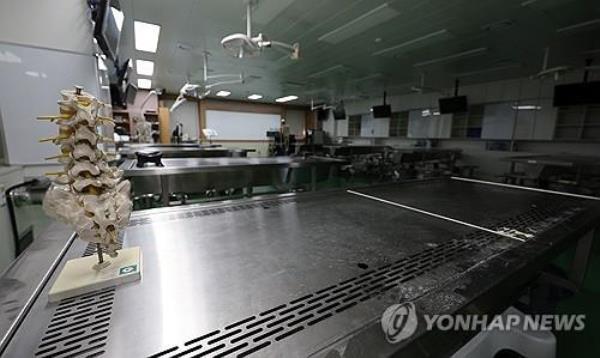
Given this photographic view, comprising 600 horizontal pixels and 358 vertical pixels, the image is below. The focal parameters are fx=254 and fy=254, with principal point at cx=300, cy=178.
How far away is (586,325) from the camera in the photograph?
1750 millimetres

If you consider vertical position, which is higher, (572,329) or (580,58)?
(580,58)

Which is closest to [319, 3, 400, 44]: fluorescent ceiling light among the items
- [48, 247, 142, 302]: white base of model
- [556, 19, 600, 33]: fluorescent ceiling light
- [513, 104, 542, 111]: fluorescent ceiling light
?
[556, 19, 600, 33]: fluorescent ceiling light

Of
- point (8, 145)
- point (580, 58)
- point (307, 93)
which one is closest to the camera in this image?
point (8, 145)

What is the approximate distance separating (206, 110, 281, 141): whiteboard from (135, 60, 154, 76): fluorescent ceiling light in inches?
158

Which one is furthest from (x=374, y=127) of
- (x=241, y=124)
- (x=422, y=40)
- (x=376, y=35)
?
(x=376, y=35)

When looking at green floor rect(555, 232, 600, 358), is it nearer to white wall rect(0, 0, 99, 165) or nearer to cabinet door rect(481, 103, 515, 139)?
white wall rect(0, 0, 99, 165)

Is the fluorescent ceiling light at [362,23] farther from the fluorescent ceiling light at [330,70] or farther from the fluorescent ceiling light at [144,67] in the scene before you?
the fluorescent ceiling light at [144,67]

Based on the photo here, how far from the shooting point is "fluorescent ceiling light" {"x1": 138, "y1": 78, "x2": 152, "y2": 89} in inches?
321

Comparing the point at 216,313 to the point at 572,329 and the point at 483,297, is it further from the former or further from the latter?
the point at 572,329

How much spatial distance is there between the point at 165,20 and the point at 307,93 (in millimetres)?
6700

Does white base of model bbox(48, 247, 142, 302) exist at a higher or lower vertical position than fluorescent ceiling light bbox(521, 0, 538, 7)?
lower

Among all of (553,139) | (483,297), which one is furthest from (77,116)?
(553,139)

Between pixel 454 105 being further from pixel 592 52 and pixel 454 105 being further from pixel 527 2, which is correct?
pixel 527 2

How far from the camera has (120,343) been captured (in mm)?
463
